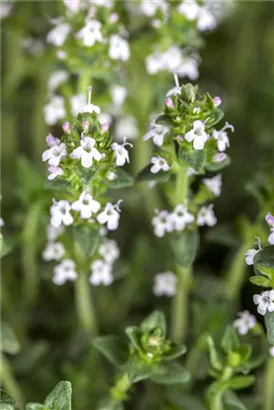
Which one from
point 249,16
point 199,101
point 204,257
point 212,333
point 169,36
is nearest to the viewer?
point 199,101

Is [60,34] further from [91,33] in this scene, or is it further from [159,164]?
[159,164]

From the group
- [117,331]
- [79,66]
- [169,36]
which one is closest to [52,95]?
[79,66]

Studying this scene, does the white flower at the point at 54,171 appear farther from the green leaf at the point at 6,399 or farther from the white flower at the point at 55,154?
the green leaf at the point at 6,399

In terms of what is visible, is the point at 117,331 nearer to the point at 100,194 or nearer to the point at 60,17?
the point at 100,194

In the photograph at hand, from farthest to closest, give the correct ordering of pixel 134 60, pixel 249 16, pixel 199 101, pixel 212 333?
1. pixel 249 16
2. pixel 134 60
3. pixel 212 333
4. pixel 199 101

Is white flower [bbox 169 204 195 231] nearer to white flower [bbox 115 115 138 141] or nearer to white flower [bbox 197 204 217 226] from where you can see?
white flower [bbox 197 204 217 226]
